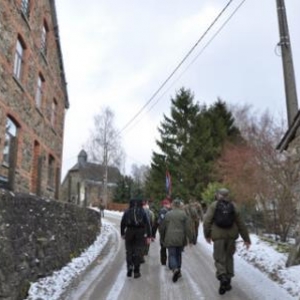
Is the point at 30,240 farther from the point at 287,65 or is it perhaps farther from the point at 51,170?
the point at 51,170

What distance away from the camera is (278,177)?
20422 millimetres

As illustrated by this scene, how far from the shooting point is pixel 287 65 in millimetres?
12328

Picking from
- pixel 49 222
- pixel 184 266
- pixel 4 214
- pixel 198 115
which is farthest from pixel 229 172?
pixel 4 214

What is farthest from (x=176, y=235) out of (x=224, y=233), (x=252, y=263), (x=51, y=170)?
(x=51, y=170)

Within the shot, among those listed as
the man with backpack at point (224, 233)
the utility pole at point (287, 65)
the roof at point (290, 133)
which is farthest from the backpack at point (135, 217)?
the utility pole at point (287, 65)

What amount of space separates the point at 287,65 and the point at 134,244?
6494 millimetres

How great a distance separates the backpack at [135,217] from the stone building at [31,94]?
2.60 meters

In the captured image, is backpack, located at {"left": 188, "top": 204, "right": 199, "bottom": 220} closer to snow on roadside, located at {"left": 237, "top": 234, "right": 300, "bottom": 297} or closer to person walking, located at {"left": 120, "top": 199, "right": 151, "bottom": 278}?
snow on roadside, located at {"left": 237, "top": 234, "right": 300, "bottom": 297}

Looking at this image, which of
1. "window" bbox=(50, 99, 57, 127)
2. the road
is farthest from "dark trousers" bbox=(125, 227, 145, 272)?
"window" bbox=(50, 99, 57, 127)

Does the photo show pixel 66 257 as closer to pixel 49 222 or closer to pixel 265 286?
pixel 49 222

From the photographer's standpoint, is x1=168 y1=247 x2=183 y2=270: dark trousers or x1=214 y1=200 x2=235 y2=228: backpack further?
x1=168 y1=247 x2=183 y2=270: dark trousers

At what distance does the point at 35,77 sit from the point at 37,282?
1124 centimetres

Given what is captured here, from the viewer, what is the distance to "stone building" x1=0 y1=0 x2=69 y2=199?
13727 millimetres

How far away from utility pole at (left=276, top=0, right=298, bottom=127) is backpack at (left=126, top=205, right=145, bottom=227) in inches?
187
